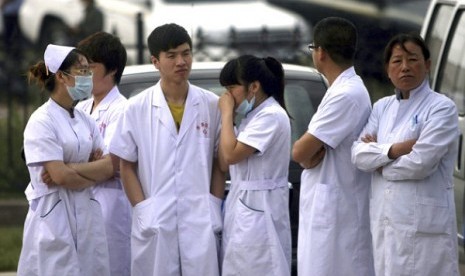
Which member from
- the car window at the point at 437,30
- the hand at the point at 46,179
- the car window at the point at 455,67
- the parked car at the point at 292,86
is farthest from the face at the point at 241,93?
the car window at the point at 437,30

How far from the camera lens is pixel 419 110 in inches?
283

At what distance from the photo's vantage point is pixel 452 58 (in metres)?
9.98

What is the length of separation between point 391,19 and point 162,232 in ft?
31.2

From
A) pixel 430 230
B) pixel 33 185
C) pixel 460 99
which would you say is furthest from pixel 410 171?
pixel 460 99

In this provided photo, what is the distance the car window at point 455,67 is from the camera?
31.9 feet

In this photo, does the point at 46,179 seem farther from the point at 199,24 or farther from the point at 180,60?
the point at 199,24

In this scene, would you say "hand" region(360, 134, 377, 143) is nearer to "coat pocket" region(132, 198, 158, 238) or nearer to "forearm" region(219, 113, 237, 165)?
"forearm" region(219, 113, 237, 165)

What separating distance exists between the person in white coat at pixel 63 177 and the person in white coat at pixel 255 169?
2.29ft

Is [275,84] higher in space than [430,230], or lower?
higher

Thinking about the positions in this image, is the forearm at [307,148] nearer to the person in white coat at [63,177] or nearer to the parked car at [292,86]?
the person in white coat at [63,177]

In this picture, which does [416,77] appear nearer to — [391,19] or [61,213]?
[61,213]

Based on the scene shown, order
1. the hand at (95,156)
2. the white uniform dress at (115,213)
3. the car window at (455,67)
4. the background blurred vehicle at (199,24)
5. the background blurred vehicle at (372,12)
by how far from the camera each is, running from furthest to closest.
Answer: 1. the background blurred vehicle at (372,12)
2. the background blurred vehicle at (199,24)
3. the car window at (455,67)
4. the white uniform dress at (115,213)
5. the hand at (95,156)

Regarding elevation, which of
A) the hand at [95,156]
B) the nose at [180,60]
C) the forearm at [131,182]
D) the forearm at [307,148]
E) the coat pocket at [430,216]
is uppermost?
the nose at [180,60]

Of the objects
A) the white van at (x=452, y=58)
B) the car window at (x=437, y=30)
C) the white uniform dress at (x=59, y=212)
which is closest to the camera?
the white uniform dress at (x=59, y=212)
